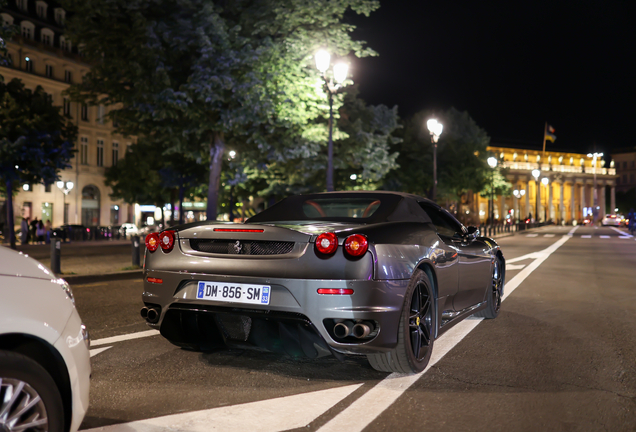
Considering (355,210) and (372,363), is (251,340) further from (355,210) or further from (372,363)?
(355,210)

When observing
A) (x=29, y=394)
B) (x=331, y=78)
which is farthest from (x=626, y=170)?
(x=29, y=394)

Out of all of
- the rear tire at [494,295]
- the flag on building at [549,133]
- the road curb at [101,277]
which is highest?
the flag on building at [549,133]

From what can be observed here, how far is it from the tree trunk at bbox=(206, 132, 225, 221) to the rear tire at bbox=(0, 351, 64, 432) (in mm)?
17184

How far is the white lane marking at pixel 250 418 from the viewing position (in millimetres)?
3426

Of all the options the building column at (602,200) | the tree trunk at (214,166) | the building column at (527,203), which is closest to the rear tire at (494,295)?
the tree trunk at (214,166)

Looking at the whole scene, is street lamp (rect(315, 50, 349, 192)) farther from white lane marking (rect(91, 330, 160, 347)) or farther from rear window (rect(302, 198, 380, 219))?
white lane marking (rect(91, 330, 160, 347))

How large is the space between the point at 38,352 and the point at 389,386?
247 centimetres

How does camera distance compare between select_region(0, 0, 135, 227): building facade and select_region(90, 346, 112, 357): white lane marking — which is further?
select_region(0, 0, 135, 227): building facade

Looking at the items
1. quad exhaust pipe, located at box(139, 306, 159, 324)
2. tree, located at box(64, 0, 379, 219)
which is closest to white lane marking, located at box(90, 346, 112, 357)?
quad exhaust pipe, located at box(139, 306, 159, 324)

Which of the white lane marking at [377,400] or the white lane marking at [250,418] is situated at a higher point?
the white lane marking at [250,418]

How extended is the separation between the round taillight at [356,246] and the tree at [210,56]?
1290 cm

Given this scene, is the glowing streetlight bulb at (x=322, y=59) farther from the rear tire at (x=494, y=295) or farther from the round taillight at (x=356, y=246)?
the round taillight at (x=356, y=246)

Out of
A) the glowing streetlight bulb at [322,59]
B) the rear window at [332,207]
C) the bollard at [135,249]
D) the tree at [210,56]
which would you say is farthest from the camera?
the tree at [210,56]

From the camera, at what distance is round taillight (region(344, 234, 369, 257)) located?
420 cm
